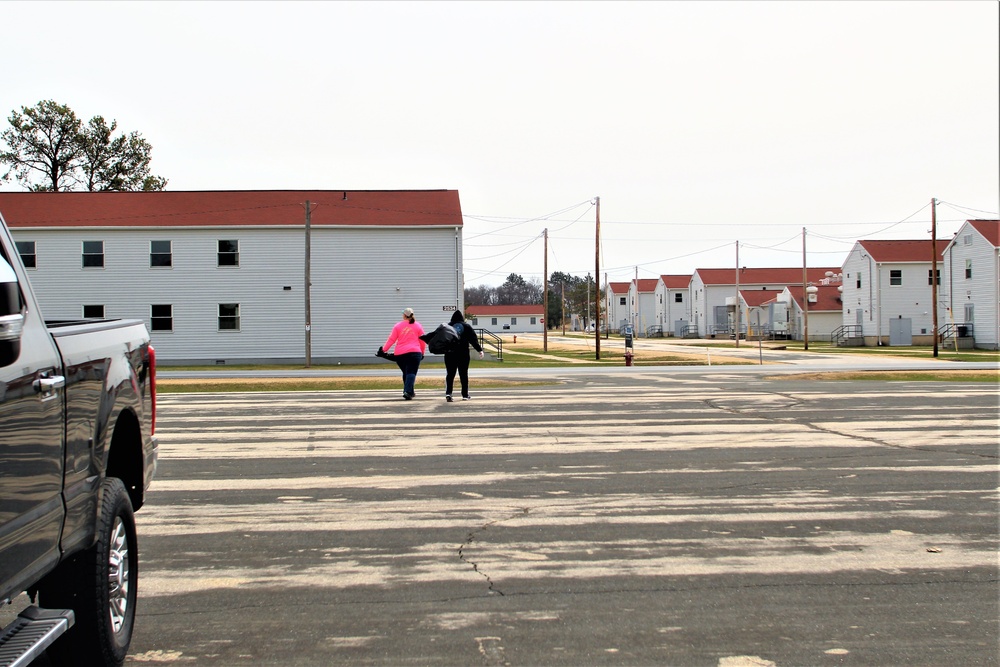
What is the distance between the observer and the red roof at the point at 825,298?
3022 inches

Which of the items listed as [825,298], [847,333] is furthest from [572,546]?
[825,298]

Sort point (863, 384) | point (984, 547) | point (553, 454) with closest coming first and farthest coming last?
point (984, 547)
point (553, 454)
point (863, 384)

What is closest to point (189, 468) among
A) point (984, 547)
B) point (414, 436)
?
point (414, 436)

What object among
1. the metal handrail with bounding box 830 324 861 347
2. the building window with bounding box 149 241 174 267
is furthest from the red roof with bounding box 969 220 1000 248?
the building window with bounding box 149 241 174 267

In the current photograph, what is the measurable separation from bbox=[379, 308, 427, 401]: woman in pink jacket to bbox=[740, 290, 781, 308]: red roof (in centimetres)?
7469

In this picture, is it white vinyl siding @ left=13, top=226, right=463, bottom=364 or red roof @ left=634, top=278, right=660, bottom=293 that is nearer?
white vinyl siding @ left=13, top=226, right=463, bottom=364

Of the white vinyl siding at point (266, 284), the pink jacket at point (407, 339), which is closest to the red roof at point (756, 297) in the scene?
the white vinyl siding at point (266, 284)

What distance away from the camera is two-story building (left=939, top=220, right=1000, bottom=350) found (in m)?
51.7

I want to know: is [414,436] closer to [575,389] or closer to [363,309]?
[575,389]

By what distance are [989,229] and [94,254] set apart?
1982 inches

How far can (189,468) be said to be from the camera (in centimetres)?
921

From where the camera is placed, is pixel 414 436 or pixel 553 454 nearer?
pixel 553 454

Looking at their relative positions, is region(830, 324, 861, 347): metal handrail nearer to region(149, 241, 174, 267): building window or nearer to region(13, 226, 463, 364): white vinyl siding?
region(13, 226, 463, 364): white vinyl siding

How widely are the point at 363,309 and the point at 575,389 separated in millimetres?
20512
